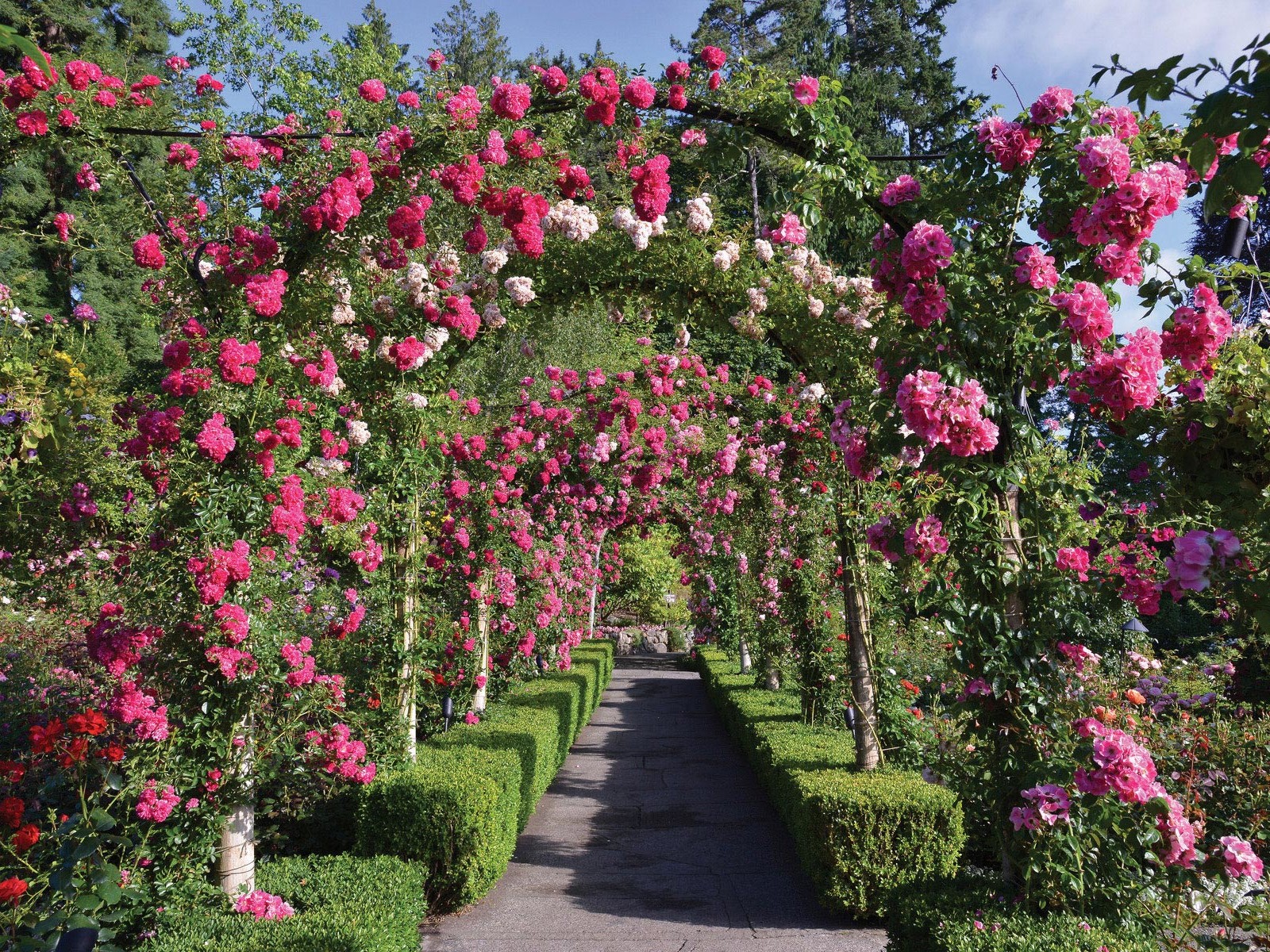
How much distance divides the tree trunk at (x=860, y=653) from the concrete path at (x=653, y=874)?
979mm

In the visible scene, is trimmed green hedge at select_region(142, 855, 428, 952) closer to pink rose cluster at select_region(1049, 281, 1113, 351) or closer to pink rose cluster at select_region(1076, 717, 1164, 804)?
pink rose cluster at select_region(1076, 717, 1164, 804)

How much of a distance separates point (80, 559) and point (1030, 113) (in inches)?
192

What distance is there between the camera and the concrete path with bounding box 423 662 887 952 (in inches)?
192

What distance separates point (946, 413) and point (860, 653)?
11.5 ft

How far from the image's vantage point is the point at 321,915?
142 inches

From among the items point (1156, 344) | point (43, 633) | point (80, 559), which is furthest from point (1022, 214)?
point (43, 633)

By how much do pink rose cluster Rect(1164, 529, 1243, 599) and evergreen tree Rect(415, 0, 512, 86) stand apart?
107 ft

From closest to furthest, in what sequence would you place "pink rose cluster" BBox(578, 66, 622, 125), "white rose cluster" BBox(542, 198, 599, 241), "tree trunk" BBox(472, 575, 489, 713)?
"pink rose cluster" BBox(578, 66, 622, 125) < "white rose cluster" BBox(542, 198, 599, 241) < "tree trunk" BBox(472, 575, 489, 713)

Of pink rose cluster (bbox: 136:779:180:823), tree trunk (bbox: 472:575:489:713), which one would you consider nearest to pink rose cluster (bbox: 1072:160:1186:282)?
pink rose cluster (bbox: 136:779:180:823)

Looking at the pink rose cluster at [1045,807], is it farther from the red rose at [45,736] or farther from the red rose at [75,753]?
the red rose at [45,736]

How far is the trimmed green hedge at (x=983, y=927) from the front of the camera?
2.74 metres

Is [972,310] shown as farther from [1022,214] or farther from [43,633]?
[43,633]

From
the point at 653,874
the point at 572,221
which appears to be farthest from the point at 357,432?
the point at 653,874

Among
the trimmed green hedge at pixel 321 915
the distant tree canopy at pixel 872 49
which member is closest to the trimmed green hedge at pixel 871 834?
the trimmed green hedge at pixel 321 915
